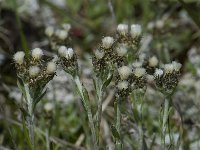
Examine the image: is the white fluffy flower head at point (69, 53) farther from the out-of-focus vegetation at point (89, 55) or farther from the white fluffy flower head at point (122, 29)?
the out-of-focus vegetation at point (89, 55)

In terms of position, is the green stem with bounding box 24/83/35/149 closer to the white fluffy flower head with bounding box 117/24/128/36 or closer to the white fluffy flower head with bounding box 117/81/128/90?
the white fluffy flower head with bounding box 117/81/128/90

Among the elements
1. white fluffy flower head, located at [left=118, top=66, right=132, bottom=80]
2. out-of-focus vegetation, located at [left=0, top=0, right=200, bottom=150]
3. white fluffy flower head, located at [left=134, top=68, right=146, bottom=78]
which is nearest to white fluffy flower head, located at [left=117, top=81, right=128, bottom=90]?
white fluffy flower head, located at [left=118, top=66, right=132, bottom=80]

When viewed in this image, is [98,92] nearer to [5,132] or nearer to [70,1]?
[5,132]

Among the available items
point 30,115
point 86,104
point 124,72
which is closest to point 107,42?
point 124,72

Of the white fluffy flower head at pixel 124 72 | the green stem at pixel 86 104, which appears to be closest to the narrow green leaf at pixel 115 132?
the green stem at pixel 86 104

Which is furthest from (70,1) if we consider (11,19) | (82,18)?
(11,19)

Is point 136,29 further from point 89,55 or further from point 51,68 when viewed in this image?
point 89,55

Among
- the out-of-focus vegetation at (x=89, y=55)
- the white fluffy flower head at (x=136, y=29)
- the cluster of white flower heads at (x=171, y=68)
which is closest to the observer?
the cluster of white flower heads at (x=171, y=68)
